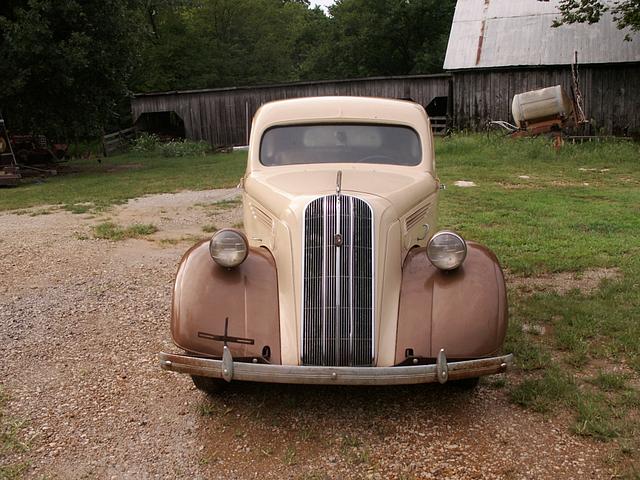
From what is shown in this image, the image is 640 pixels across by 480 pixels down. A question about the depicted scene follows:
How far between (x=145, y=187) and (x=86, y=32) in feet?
20.7

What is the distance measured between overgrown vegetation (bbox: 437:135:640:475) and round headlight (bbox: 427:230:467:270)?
0.98 m

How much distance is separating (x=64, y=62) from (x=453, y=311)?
16.2 meters

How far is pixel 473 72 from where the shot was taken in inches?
904

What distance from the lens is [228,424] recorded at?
3602 mm

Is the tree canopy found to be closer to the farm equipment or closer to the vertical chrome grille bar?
the farm equipment

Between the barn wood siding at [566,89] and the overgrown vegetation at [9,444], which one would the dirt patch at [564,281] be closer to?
the overgrown vegetation at [9,444]

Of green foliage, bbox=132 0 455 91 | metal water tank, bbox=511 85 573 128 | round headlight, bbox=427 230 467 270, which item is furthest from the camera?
green foliage, bbox=132 0 455 91

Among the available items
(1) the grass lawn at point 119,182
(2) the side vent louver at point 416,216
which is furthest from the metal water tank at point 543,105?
(2) the side vent louver at point 416,216

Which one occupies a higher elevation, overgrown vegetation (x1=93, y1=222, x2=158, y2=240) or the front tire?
the front tire

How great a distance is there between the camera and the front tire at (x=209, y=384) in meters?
3.79

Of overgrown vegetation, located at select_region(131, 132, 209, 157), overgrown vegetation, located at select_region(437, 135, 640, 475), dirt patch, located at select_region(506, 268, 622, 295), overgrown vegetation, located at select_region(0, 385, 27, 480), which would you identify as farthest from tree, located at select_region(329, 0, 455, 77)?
overgrown vegetation, located at select_region(0, 385, 27, 480)

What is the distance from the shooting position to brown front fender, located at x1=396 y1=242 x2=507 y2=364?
11.2 feet

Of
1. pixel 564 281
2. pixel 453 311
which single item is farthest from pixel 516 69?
pixel 453 311

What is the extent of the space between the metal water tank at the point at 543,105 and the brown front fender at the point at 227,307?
Result: 17.4m
